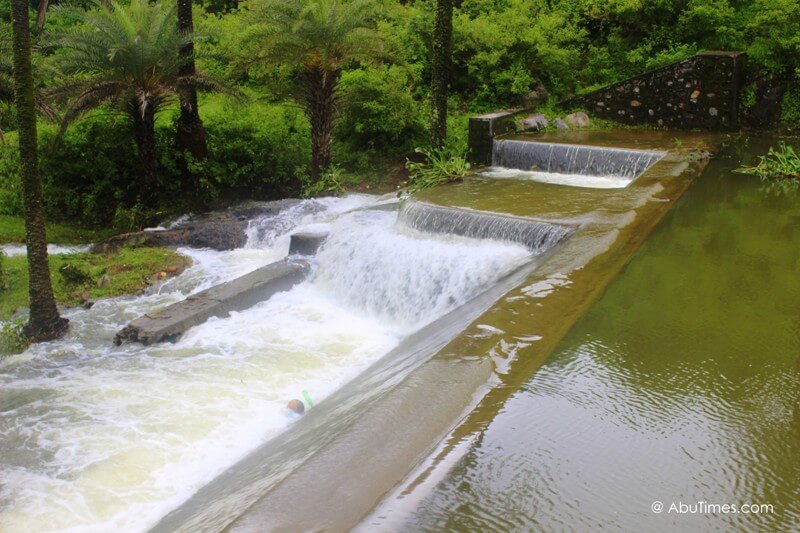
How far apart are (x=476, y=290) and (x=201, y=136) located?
7.63 meters

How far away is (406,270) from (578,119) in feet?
26.2

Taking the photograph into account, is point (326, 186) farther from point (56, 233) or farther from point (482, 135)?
point (56, 233)

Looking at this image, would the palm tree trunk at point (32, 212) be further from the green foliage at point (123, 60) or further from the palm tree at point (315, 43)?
the palm tree at point (315, 43)

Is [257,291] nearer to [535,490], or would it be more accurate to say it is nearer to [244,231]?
[244,231]

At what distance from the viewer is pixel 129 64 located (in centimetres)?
1121

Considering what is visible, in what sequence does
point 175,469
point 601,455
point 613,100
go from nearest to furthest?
point 601,455 < point 175,469 < point 613,100

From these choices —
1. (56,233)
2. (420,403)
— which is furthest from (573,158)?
(56,233)

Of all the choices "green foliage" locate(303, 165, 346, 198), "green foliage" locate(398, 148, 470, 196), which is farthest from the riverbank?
"green foliage" locate(398, 148, 470, 196)

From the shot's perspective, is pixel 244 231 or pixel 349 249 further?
pixel 244 231

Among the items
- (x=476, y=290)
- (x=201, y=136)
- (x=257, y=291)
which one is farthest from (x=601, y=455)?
(x=201, y=136)

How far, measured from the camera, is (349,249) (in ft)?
30.3

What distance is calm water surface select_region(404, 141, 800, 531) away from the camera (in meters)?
3.21

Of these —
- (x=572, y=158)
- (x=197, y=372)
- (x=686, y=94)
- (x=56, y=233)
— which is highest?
(x=686, y=94)

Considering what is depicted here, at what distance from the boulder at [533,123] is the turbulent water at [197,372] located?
489 cm
